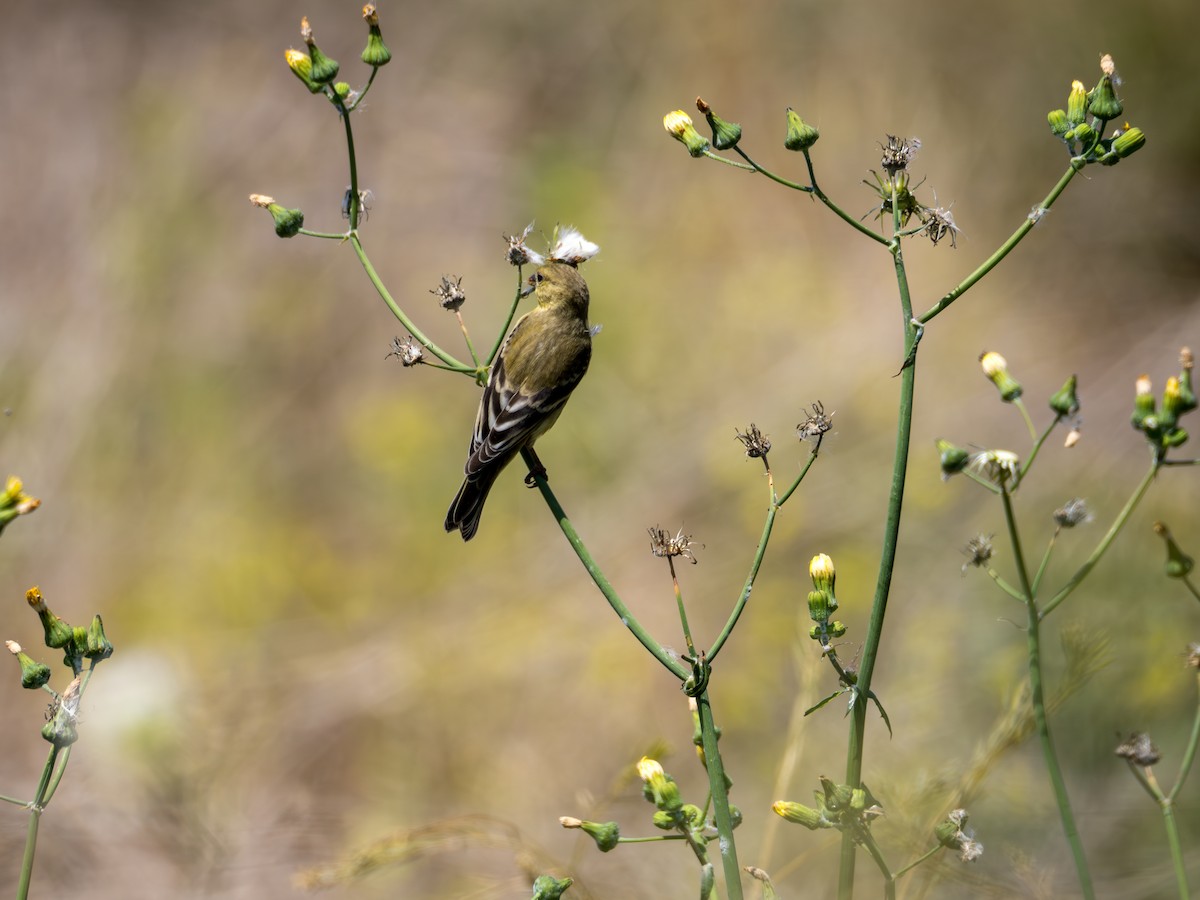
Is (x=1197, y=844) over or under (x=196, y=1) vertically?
under

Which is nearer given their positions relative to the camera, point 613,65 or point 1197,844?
point 1197,844

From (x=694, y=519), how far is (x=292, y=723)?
10.2 feet

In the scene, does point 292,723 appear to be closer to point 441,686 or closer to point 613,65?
point 441,686

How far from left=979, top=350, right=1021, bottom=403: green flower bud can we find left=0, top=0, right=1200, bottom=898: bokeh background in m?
3.24

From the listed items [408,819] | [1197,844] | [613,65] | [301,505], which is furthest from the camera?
[613,65]

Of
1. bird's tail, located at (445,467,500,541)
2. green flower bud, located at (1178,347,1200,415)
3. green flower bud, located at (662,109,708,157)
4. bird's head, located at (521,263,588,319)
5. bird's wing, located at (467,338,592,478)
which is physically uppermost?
bird's head, located at (521,263,588,319)

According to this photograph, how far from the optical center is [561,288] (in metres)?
5.05

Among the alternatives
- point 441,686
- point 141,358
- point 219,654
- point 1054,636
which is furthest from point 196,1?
point 1054,636

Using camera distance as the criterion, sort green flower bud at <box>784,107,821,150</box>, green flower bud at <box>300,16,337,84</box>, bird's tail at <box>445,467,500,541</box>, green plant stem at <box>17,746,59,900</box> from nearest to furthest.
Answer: green plant stem at <box>17,746,59,900</box>, green flower bud at <box>784,107,821,150</box>, green flower bud at <box>300,16,337,84</box>, bird's tail at <box>445,467,500,541</box>

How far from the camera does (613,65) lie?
10.1 meters

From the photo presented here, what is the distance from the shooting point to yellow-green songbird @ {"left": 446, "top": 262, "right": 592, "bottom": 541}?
4398 mm

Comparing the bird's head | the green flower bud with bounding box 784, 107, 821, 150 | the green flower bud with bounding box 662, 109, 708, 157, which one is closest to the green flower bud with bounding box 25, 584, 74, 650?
the green flower bud with bounding box 662, 109, 708, 157

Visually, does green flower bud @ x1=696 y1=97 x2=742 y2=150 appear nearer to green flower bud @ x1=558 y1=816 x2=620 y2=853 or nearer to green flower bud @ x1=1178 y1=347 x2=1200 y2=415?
green flower bud @ x1=1178 y1=347 x2=1200 y2=415

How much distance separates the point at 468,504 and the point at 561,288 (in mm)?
1147
